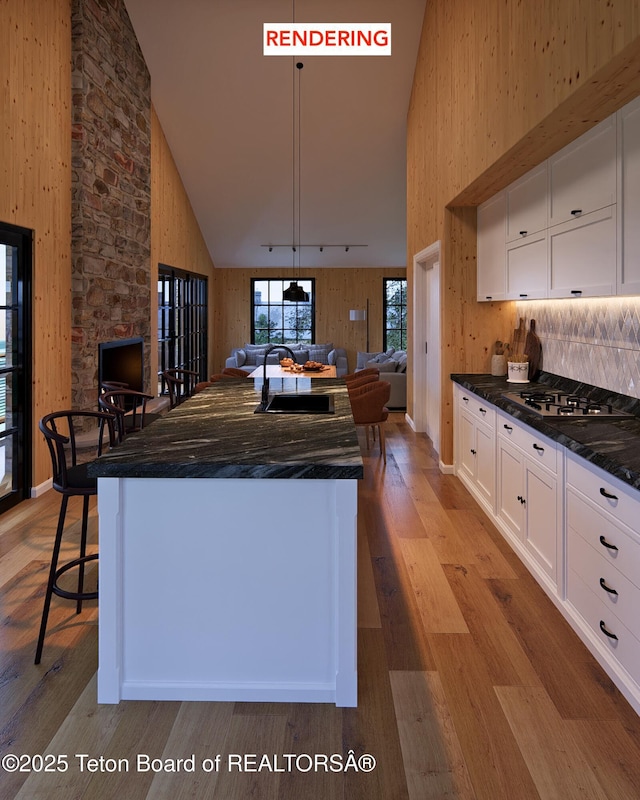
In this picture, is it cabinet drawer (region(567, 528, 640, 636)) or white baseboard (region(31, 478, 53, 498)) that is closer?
cabinet drawer (region(567, 528, 640, 636))

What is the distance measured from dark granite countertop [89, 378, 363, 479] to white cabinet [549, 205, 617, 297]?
1.44 m

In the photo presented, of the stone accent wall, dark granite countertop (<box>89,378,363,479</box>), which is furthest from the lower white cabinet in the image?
the stone accent wall

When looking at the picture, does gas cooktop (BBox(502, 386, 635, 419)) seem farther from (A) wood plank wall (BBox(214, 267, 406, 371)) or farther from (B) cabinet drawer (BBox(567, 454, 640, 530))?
(A) wood plank wall (BBox(214, 267, 406, 371))

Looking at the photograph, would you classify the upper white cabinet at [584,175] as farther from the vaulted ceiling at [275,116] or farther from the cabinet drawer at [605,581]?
the vaulted ceiling at [275,116]

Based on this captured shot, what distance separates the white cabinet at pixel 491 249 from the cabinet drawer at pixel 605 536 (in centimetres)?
247

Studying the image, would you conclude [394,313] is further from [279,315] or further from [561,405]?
[561,405]

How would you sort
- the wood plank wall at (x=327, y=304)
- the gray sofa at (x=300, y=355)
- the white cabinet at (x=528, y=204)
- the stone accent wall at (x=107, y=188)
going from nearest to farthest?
the white cabinet at (x=528, y=204)
the stone accent wall at (x=107, y=188)
the gray sofa at (x=300, y=355)
the wood plank wall at (x=327, y=304)

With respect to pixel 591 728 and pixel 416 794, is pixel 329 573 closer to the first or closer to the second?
pixel 416 794

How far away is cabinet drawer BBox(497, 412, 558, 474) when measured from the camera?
3.20 metres

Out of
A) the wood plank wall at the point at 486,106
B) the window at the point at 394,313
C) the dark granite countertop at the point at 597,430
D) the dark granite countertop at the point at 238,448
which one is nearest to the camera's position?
the dark granite countertop at the point at 238,448

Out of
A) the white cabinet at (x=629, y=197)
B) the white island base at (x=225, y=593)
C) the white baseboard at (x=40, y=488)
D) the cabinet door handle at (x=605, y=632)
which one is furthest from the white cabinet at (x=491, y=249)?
the white baseboard at (x=40, y=488)

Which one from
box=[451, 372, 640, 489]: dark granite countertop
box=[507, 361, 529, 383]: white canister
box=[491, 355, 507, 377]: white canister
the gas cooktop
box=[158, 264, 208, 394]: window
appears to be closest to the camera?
box=[451, 372, 640, 489]: dark granite countertop

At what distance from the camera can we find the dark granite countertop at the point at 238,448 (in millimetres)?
2307

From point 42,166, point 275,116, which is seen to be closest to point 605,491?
point 42,166
